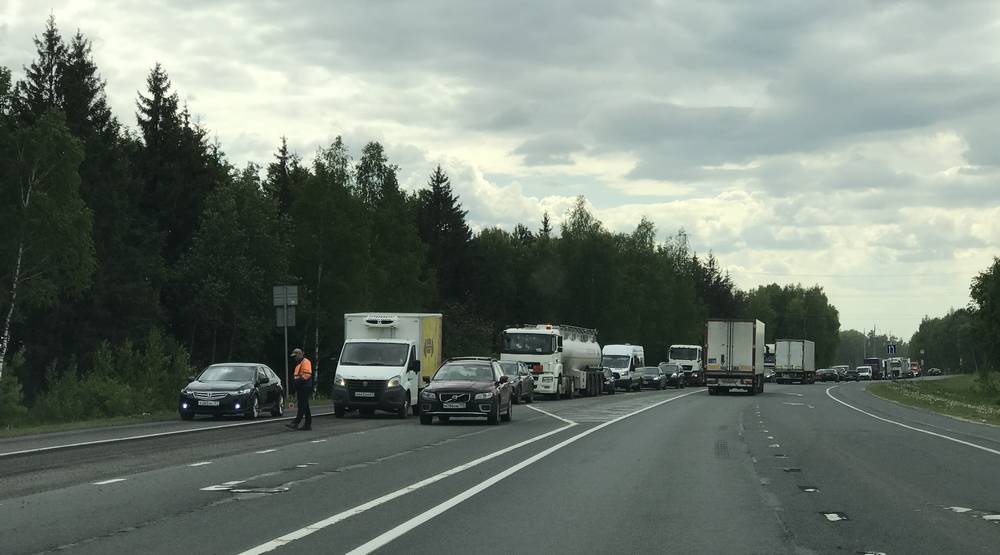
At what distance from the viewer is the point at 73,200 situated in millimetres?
51250

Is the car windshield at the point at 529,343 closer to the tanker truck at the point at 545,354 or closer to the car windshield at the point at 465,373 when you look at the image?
the tanker truck at the point at 545,354

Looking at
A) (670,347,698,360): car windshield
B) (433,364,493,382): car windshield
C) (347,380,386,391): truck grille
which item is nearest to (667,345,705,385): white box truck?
(670,347,698,360): car windshield

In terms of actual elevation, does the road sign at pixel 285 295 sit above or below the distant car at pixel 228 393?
above

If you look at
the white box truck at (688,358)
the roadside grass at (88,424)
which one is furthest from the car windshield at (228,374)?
the white box truck at (688,358)

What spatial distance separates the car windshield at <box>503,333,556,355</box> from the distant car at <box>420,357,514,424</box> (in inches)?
862

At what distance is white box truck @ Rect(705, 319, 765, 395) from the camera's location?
58.5 metres

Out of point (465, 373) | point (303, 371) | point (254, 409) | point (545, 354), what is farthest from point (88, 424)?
point (545, 354)

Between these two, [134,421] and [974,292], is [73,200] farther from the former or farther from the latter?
[974,292]

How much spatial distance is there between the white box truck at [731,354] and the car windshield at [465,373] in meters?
29.8

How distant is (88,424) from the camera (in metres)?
28.4

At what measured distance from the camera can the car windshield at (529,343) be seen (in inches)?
2056

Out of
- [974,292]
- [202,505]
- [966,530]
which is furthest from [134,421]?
[974,292]

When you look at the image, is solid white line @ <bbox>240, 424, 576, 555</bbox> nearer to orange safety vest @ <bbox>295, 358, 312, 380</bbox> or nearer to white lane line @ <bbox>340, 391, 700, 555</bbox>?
white lane line @ <bbox>340, 391, 700, 555</bbox>

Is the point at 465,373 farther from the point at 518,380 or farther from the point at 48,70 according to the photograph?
the point at 48,70
